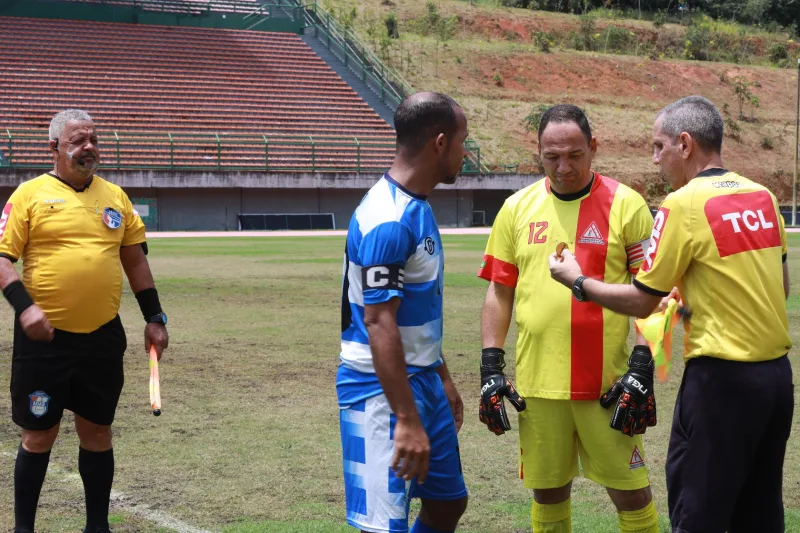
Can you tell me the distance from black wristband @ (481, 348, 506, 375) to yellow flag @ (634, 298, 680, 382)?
0.68 metres

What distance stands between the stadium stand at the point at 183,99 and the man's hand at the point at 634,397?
37.1 metres

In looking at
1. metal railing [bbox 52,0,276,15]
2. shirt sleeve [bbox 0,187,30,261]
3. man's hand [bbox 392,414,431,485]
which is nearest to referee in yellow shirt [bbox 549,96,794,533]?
man's hand [bbox 392,414,431,485]

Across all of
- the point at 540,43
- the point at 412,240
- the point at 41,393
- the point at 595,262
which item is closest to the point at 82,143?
the point at 41,393

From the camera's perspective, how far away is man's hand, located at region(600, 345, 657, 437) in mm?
4250

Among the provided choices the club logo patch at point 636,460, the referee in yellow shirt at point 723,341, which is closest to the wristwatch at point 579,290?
the referee in yellow shirt at point 723,341

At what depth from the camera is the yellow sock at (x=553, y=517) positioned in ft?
14.8

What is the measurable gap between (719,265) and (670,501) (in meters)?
0.91

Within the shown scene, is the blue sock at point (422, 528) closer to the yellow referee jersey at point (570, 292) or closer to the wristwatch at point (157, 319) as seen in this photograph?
the yellow referee jersey at point (570, 292)

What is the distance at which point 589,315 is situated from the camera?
448 centimetres

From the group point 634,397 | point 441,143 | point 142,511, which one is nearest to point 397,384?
point 441,143

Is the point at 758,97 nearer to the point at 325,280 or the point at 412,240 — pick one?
the point at 325,280

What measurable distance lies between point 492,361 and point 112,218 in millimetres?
2163

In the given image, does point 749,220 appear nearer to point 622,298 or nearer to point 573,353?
point 622,298

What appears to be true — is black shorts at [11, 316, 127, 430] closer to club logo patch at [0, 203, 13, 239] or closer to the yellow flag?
club logo patch at [0, 203, 13, 239]
